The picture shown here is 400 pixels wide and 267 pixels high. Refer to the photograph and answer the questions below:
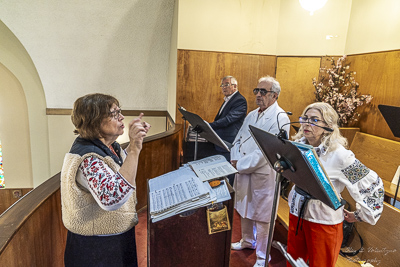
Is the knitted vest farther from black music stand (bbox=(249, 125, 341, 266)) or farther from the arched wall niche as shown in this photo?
the arched wall niche

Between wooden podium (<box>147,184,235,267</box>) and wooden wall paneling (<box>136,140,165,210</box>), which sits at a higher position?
wooden podium (<box>147,184,235,267</box>)

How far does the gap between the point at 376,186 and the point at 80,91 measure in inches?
214

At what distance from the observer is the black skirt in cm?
122

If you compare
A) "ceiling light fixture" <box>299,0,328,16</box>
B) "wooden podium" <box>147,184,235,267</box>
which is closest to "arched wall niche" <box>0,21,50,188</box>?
"ceiling light fixture" <box>299,0,328,16</box>

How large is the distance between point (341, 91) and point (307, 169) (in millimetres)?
3582

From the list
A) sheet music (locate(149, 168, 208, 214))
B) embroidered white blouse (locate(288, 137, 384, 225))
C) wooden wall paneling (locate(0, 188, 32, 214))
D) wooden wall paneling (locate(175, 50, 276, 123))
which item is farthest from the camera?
wooden wall paneling (locate(0, 188, 32, 214))

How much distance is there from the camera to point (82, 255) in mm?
1226

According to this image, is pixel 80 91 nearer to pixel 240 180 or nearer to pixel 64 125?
pixel 64 125

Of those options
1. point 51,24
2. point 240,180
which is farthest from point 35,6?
point 240,180

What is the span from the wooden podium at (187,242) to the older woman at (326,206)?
1.78ft

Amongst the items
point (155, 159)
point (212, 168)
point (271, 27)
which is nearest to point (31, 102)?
point (155, 159)

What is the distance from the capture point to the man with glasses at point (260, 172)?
2.01 meters

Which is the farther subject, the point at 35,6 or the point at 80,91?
the point at 80,91

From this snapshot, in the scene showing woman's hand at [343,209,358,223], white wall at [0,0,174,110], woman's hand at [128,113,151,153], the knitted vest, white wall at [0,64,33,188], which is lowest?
white wall at [0,64,33,188]
